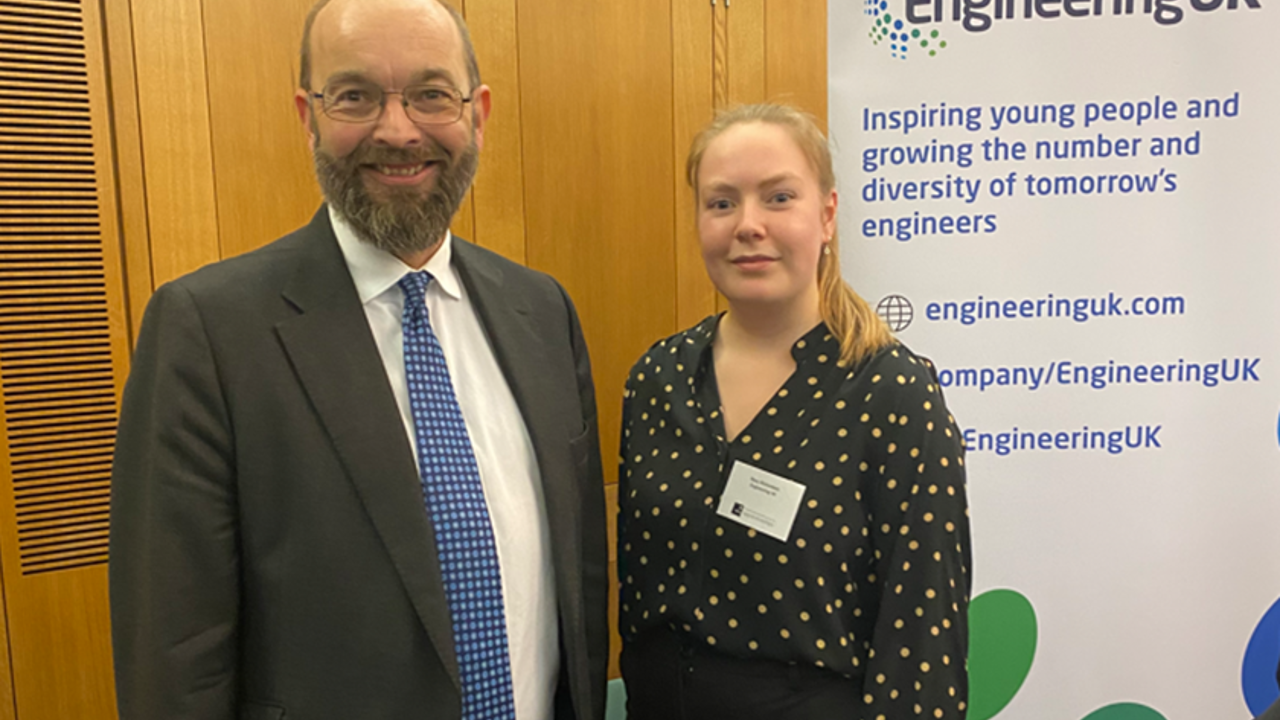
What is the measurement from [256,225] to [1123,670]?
266 cm

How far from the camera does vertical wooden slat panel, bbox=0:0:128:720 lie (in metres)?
1.77

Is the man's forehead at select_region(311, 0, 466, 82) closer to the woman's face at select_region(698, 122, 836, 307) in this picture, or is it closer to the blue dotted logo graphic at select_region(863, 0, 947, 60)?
the woman's face at select_region(698, 122, 836, 307)

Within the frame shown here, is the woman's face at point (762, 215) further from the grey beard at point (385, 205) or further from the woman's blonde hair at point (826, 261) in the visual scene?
the grey beard at point (385, 205)

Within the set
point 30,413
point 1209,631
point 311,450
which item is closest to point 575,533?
point 311,450

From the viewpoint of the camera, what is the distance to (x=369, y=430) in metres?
1.23

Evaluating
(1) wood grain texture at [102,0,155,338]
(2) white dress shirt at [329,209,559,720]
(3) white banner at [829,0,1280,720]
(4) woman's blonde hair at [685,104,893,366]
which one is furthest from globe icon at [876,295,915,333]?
(1) wood grain texture at [102,0,155,338]

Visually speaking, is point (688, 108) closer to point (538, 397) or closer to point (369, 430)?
point (538, 397)

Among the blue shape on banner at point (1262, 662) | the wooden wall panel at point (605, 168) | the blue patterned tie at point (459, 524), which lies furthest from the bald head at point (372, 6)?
the blue shape on banner at point (1262, 662)

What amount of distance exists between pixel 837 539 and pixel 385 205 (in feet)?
3.03

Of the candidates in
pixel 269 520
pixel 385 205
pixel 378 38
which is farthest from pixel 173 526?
pixel 378 38

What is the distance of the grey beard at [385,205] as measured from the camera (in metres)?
1.31

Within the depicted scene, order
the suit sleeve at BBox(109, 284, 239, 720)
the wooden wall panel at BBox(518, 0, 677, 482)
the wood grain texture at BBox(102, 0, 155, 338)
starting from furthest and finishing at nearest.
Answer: the wooden wall panel at BBox(518, 0, 677, 482)
the wood grain texture at BBox(102, 0, 155, 338)
the suit sleeve at BBox(109, 284, 239, 720)

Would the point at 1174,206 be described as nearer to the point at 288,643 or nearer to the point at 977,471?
the point at 977,471

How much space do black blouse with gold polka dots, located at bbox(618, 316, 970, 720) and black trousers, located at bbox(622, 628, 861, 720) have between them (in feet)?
0.11
